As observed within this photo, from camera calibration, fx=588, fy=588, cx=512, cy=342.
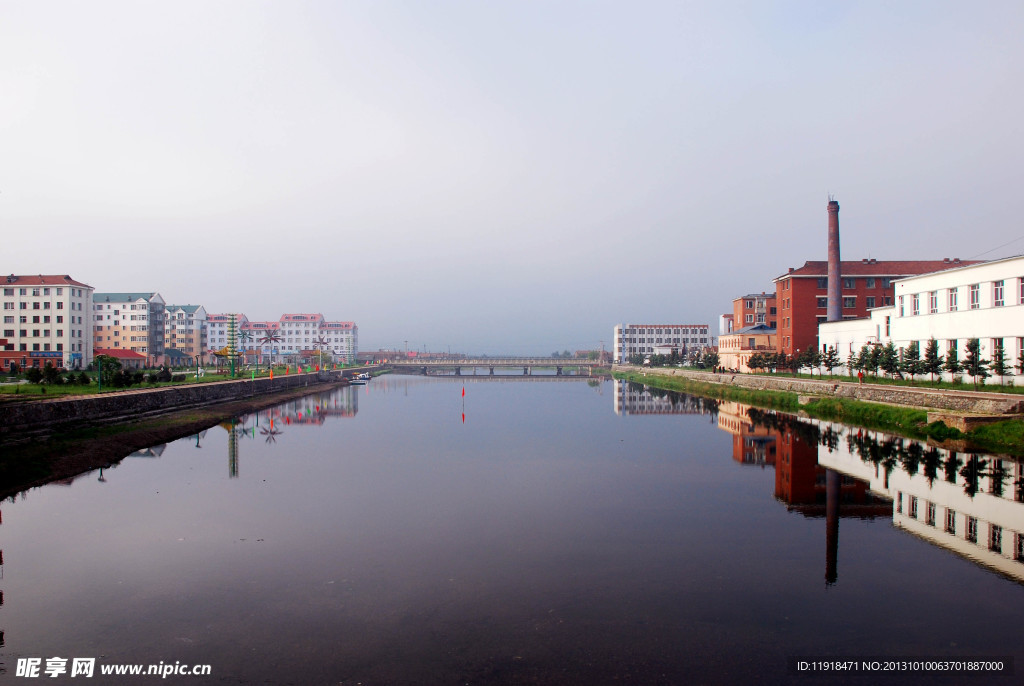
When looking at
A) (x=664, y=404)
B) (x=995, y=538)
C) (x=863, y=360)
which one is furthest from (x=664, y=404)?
(x=995, y=538)

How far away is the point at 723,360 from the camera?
68.9 metres

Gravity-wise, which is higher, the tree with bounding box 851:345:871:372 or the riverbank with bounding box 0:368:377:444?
the tree with bounding box 851:345:871:372

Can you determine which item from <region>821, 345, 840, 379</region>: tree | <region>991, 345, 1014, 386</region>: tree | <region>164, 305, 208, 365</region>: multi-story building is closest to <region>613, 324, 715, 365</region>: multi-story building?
<region>821, 345, 840, 379</region>: tree

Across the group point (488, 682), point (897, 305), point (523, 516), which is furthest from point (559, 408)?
point (488, 682)

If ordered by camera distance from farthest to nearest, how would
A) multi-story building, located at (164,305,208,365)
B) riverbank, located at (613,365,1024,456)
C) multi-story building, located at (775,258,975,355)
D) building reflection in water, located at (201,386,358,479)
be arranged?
multi-story building, located at (164,305,208,365) → multi-story building, located at (775,258,975,355) → building reflection in water, located at (201,386,358,479) → riverbank, located at (613,365,1024,456)

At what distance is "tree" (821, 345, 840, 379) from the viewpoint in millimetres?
42188

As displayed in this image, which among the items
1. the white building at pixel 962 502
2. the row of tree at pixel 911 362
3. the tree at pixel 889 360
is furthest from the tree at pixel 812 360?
the white building at pixel 962 502

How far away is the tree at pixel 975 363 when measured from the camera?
25922mm

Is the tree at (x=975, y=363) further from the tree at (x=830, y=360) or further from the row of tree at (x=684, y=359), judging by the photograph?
the row of tree at (x=684, y=359)

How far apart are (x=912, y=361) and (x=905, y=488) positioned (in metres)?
19.0

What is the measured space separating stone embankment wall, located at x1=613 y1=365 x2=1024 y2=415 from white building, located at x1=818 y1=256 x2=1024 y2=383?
368cm

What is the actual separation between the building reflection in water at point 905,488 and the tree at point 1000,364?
5902 mm

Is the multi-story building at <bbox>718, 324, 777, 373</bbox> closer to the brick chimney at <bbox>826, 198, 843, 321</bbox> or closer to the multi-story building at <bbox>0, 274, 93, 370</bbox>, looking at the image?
the brick chimney at <bbox>826, 198, 843, 321</bbox>

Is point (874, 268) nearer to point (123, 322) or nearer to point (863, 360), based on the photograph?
point (863, 360)
